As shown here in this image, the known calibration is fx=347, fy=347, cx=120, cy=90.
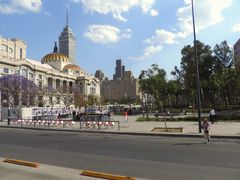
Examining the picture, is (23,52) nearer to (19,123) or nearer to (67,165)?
(19,123)

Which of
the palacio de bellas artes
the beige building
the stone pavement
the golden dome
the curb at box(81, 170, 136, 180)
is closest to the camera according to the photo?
the curb at box(81, 170, 136, 180)

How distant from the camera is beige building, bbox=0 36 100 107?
109688 mm

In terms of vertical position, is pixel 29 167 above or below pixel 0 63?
below

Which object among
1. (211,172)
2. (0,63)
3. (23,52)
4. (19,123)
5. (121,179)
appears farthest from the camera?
(23,52)

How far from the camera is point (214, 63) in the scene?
2635 inches

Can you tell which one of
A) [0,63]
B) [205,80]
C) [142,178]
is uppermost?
[0,63]

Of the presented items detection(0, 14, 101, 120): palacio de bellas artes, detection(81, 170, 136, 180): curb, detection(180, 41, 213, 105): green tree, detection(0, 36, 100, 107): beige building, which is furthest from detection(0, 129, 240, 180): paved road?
detection(0, 36, 100, 107): beige building

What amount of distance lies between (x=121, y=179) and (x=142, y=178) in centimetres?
80

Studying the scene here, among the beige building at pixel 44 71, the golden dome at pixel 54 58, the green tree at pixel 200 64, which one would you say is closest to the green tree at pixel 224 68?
the green tree at pixel 200 64

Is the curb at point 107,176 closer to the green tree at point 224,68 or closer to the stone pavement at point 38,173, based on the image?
the stone pavement at point 38,173

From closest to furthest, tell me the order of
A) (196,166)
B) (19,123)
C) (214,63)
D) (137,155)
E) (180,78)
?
1. (196,166)
2. (137,155)
3. (19,123)
4. (214,63)
5. (180,78)

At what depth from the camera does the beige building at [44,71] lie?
10969 cm

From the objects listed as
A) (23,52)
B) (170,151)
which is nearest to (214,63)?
(170,151)

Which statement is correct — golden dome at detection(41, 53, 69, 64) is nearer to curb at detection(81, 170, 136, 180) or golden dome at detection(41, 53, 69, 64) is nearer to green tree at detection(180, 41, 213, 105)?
green tree at detection(180, 41, 213, 105)
